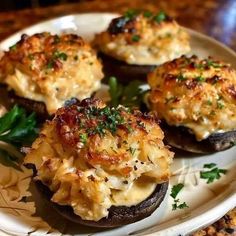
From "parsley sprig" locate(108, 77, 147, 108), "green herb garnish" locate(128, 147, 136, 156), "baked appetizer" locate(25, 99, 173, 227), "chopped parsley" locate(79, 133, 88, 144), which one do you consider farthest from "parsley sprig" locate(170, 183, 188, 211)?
"parsley sprig" locate(108, 77, 147, 108)

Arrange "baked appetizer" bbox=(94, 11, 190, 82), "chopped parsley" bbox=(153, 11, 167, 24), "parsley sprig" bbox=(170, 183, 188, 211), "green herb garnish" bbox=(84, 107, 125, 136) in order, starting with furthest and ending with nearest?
"chopped parsley" bbox=(153, 11, 167, 24) < "baked appetizer" bbox=(94, 11, 190, 82) < "parsley sprig" bbox=(170, 183, 188, 211) < "green herb garnish" bbox=(84, 107, 125, 136)

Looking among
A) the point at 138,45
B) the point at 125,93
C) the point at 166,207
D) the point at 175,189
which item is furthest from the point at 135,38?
the point at 166,207

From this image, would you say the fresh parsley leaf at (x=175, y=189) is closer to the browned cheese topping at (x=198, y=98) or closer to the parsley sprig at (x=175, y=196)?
the parsley sprig at (x=175, y=196)

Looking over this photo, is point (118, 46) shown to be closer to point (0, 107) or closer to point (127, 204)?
point (0, 107)

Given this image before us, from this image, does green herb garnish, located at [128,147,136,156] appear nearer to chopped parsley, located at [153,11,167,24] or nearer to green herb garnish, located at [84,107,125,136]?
green herb garnish, located at [84,107,125,136]

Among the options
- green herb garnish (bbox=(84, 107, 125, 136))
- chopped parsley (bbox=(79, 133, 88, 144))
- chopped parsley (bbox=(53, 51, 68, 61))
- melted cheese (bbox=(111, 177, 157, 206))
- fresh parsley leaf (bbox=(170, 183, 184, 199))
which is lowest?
fresh parsley leaf (bbox=(170, 183, 184, 199))

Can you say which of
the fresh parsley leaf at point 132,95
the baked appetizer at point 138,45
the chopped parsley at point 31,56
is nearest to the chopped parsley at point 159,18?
the baked appetizer at point 138,45

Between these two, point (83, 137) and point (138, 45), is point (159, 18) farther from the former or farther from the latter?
point (83, 137)

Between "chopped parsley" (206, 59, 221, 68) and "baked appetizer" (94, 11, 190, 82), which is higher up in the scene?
"chopped parsley" (206, 59, 221, 68)
